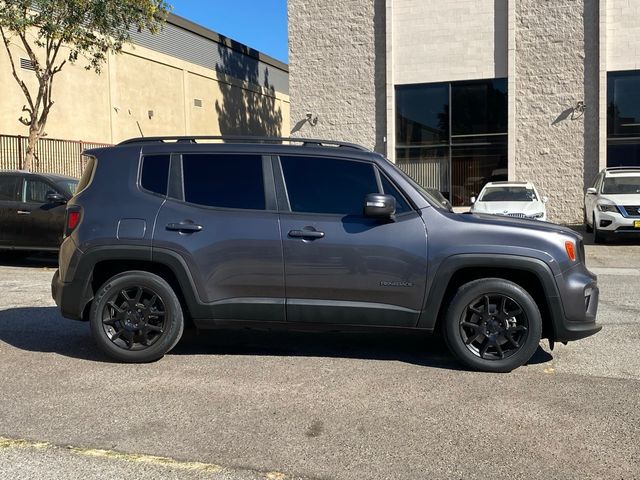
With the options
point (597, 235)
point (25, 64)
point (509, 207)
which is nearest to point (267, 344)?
point (509, 207)

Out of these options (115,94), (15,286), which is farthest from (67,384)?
(115,94)

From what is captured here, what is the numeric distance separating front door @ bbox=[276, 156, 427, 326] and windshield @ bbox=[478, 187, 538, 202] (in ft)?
34.8

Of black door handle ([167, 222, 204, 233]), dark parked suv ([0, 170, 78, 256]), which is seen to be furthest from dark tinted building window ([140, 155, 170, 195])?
dark parked suv ([0, 170, 78, 256])

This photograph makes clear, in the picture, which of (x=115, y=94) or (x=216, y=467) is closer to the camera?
(x=216, y=467)

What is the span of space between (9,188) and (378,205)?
362 inches

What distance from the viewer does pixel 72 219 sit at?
540cm

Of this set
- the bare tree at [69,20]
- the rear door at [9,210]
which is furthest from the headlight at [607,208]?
the rear door at [9,210]

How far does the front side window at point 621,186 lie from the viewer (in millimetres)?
14891

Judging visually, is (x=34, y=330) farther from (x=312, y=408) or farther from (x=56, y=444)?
(x=312, y=408)

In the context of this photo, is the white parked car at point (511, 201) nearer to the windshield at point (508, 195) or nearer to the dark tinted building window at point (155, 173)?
the windshield at point (508, 195)

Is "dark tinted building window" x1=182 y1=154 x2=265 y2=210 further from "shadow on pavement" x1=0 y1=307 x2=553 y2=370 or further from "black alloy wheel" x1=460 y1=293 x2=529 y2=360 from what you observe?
"black alloy wheel" x1=460 y1=293 x2=529 y2=360

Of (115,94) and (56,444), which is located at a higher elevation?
(115,94)

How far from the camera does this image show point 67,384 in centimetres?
482

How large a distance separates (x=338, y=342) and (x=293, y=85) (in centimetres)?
1783
